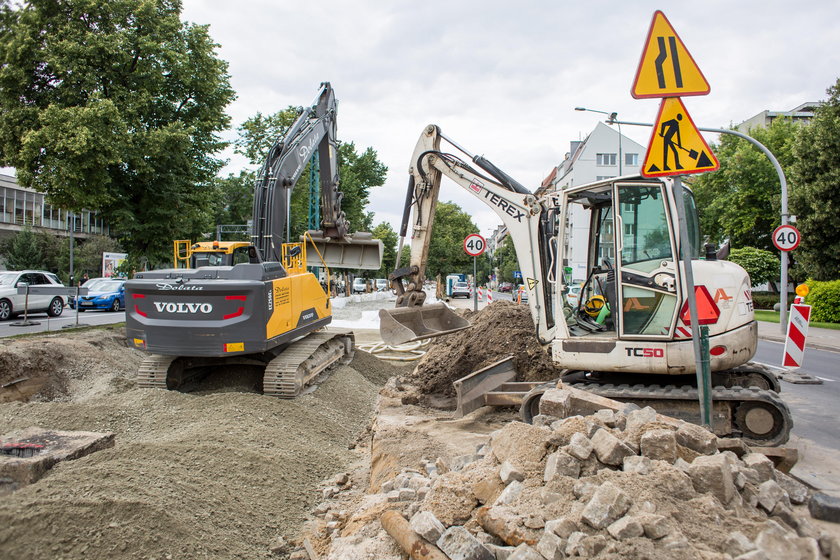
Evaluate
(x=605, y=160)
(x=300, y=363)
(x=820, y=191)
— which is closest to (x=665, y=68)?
(x=300, y=363)

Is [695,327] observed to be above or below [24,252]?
below

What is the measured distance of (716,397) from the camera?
544 centimetres

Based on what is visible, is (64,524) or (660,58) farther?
(660,58)

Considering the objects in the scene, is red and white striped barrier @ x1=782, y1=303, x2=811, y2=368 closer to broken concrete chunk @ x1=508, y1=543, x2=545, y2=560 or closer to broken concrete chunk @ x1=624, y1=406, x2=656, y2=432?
broken concrete chunk @ x1=624, y1=406, x2=656, y2=432

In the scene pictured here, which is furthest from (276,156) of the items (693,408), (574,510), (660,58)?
(574,510)

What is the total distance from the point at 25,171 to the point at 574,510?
1307 centimetres

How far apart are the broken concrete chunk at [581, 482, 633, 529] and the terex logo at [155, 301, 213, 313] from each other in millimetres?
6103

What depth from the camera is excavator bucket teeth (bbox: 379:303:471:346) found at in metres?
7.83

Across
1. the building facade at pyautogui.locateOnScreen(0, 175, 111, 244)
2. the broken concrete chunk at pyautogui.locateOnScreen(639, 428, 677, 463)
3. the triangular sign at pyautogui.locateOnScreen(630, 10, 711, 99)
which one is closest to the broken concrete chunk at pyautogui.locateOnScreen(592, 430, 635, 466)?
the broken concrete chunk at pyautogui.locateOnScreen(639, 428, 677, 463)

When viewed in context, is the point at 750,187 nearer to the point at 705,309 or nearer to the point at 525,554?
the point at 705,309

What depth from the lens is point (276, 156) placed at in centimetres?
978

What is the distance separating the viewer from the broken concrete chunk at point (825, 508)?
3.37m

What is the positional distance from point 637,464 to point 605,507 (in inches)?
22.4

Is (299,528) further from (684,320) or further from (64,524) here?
(684,320)
